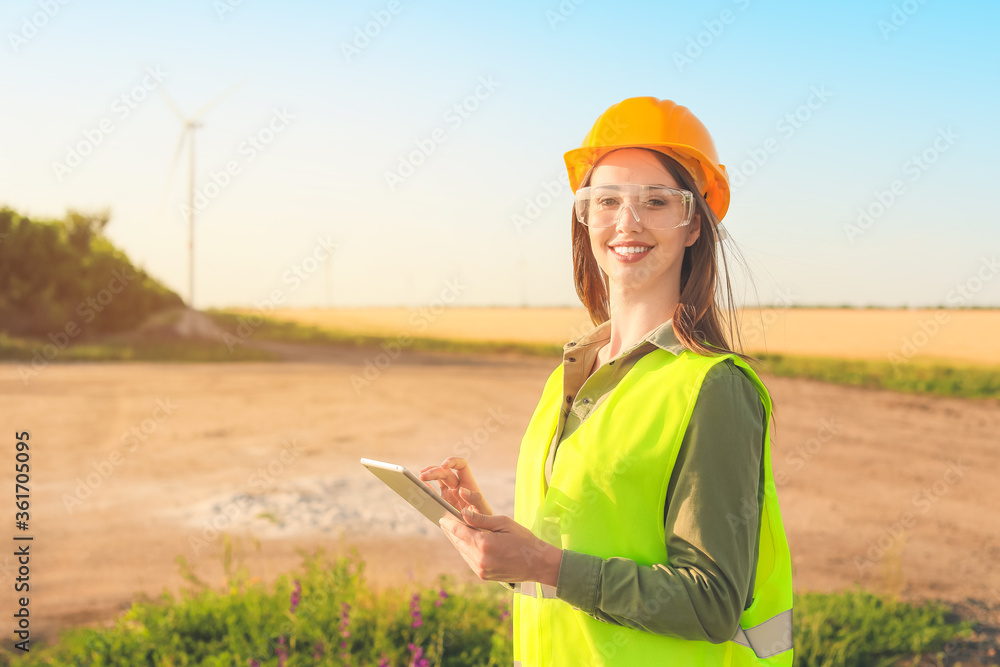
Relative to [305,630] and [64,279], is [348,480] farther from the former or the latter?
[64,279]

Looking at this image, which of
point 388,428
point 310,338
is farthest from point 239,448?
point 310,338

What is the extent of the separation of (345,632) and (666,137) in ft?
9.64

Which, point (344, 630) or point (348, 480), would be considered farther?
point (348, 480)

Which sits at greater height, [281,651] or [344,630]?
[344,630]

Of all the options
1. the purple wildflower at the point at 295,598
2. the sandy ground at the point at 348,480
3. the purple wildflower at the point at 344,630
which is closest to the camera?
the purple wildflower at the point at 344,630

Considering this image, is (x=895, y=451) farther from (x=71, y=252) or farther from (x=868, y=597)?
(x=71, y=252)

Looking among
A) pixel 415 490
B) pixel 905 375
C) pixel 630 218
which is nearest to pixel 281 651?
pixel 415 490

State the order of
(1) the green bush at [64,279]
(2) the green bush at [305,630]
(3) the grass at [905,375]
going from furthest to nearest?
Answer: 1. (1) the green bush at [64,279]
2. (3) the grass at [905,375]
3. (2) the green bush at [305,630]

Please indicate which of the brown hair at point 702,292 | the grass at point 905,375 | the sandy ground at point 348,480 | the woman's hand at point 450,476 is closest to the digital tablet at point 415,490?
the woman's hand at point 450,476

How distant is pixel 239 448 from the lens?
10797mm

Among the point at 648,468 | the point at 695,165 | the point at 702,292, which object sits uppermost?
the point at 695,165

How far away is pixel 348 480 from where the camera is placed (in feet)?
27.4

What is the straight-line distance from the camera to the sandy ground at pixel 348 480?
592cm

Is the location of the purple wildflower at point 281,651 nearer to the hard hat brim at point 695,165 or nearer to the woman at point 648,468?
the woman at point 648,468
